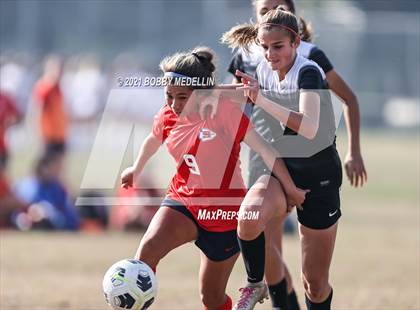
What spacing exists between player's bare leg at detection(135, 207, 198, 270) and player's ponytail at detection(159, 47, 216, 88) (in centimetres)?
84

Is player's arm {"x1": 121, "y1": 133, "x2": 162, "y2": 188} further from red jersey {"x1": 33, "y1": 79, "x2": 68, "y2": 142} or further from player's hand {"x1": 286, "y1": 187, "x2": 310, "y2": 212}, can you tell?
red jersey {"x1": 33, "y1": 79, "x2": 68, "y2": 142}

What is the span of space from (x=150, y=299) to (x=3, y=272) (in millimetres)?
5204

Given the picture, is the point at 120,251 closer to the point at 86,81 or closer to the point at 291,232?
the point at 291,232

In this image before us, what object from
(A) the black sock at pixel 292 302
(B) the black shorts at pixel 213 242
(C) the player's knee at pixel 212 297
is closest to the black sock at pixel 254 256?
(B) the black shorts at pixel 213 242

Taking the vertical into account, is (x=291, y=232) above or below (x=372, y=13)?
above

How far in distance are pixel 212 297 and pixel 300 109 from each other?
132 centimetres

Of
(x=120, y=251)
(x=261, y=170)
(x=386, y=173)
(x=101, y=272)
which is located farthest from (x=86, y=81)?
(x=261, y=170)

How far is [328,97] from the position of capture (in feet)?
21.9

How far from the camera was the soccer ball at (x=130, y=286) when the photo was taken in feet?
20.2

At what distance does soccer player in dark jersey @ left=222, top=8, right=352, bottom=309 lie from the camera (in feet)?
20.5

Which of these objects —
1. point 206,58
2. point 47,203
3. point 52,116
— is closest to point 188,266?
point 47,203

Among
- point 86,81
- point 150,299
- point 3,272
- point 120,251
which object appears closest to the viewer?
point 150,299

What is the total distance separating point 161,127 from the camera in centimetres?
677

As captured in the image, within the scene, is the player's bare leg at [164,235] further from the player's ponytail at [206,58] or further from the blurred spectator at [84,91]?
the blurred spectator at [84,91]
